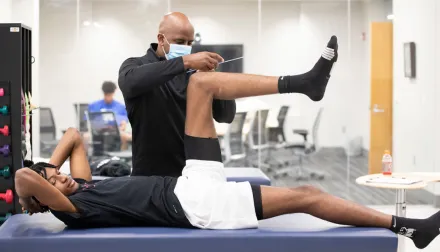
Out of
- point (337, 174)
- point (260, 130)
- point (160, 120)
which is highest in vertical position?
point (160, 120)

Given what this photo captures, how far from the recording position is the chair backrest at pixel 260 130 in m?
6.93

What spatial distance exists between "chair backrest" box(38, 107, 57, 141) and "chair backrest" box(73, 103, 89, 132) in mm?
229

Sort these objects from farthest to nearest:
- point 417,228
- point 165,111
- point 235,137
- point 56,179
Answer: point 235,137
point 165,111
point 56,179
point 417,228

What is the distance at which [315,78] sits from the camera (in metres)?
3.04

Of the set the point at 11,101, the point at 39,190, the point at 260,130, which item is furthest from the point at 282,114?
the point at 39,190

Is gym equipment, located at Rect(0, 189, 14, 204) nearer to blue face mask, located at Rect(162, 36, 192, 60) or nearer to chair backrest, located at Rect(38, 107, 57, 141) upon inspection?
blue face mask, located at Rect(162, 36, 192, 60)

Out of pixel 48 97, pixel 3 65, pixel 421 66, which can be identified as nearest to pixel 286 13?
pixel 421 66

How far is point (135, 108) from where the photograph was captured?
3449 mm

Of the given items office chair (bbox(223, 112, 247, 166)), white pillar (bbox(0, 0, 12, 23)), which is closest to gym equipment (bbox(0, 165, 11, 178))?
white pillar (bbox(0, 0, 12, 23))

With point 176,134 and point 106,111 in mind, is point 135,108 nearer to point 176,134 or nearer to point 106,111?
point 176,134

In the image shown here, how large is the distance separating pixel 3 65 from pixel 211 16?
3.18 meters

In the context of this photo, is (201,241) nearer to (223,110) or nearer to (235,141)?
(223,110)

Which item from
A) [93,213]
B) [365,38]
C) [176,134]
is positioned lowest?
[93,213]

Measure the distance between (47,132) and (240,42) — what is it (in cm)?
196
